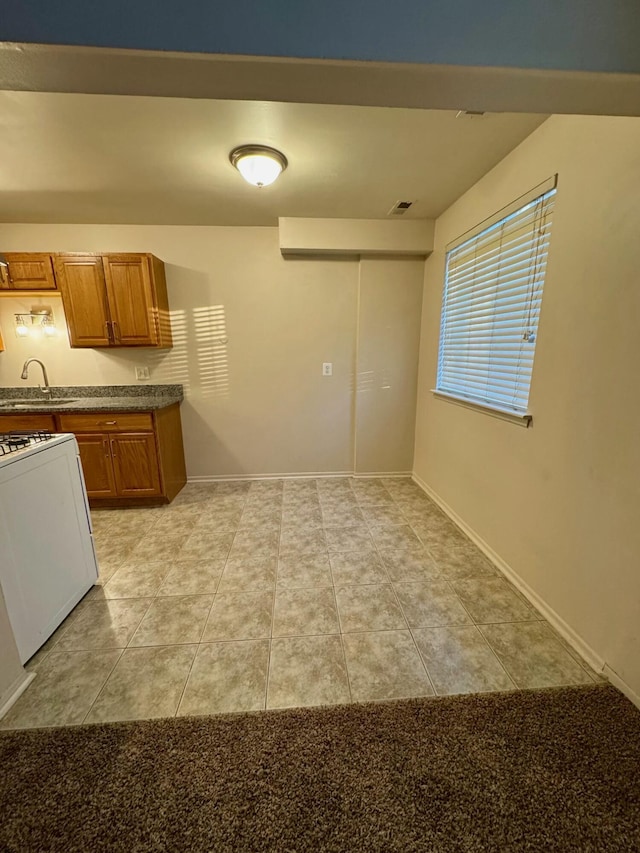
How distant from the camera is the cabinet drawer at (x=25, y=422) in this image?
8.89ft

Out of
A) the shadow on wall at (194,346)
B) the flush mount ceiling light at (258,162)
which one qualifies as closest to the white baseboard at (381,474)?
the shadow on wall at (194,346)

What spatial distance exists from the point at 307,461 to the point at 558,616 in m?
2.47

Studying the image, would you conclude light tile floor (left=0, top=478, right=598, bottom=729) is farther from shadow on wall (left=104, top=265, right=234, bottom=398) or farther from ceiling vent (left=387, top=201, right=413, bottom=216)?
ceiling vent (left=387, top=201, right=413, bottom=216)

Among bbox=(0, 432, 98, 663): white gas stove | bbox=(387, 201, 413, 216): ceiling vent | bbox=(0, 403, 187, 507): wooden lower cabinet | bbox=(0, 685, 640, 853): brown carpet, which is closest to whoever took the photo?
bbox=(0, 685, 640, 853): brown carpet

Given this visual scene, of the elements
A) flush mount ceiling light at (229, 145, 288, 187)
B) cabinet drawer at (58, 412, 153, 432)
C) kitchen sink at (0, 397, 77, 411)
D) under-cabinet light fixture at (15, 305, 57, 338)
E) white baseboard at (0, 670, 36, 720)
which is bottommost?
white baseboard at (0, 670, 36, 720)

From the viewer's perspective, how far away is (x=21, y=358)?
3133 millimetres

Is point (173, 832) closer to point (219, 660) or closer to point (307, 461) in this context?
point (219, 660)

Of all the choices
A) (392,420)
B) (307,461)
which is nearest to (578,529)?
(392,420)

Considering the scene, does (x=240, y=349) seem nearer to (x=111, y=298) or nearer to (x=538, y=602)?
(x=111, y=298)

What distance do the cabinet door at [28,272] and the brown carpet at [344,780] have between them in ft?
10.3

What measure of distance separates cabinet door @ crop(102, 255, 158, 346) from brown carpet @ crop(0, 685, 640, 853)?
8.82 ft

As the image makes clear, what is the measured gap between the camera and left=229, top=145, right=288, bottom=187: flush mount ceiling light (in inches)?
74.1

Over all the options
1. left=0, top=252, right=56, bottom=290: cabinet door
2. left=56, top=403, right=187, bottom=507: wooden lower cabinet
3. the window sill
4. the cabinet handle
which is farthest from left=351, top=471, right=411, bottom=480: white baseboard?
the cabinet handle

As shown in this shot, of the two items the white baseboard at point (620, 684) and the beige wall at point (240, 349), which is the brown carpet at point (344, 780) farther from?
the beige wall at point (240, 349)
